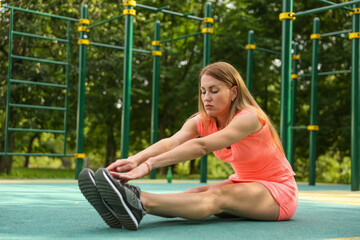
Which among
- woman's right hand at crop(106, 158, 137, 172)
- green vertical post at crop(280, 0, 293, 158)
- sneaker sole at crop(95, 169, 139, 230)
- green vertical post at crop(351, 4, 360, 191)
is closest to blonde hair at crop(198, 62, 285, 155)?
woman's right hand at crop(106, 158, 137, 172)

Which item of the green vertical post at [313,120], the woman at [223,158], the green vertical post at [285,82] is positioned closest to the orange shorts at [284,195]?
the woman at [223,158]

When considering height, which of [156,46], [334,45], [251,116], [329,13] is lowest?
[251,116]

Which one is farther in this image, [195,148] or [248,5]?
[248,5]

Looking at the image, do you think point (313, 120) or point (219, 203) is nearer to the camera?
point (219, 203)

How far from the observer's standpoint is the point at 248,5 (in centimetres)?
1482

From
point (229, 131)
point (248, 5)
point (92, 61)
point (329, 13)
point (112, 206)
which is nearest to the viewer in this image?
point (112, 206)

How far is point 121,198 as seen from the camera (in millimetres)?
2203

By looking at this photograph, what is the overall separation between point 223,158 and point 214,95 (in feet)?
1.50

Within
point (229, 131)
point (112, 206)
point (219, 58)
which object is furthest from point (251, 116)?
point (219, 58)

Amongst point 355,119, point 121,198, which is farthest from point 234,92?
point 355,119

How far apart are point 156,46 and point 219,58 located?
515 cm

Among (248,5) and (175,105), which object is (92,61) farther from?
(248,5)

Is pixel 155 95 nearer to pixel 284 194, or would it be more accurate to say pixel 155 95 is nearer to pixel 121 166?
pixel 284 194

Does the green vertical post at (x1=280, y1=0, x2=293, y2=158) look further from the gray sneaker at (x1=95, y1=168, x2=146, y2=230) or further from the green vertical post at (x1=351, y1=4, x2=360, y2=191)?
the gray sneaker at (x1=95, y1=168, x2=146, y2=230)
